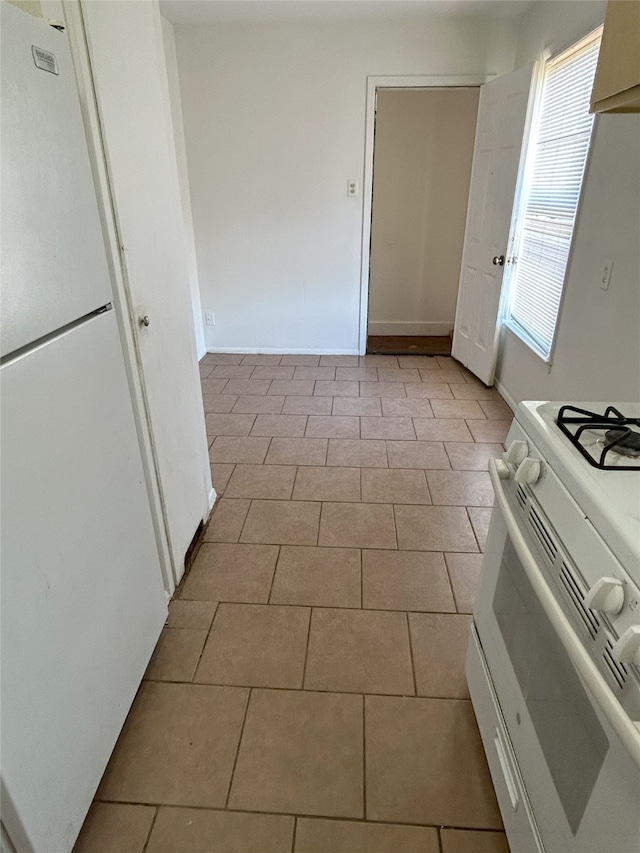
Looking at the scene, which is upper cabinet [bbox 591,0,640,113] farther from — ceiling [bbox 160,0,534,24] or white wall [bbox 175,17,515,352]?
white wall [bbox 175,17,515,352]

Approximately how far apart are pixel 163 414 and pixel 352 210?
3.10m

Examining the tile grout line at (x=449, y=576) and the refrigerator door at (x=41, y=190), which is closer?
the refrigerator door at (x=41, y=190)

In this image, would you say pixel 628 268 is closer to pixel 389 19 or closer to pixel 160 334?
pixel 160 334

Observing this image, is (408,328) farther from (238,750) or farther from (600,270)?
(238,750)

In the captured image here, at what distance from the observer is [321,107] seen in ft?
12.6

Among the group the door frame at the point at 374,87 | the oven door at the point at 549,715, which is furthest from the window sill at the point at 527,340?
the oven door at the point at 549,715

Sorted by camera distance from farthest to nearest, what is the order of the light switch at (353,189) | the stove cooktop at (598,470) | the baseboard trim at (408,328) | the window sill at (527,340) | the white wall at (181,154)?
the baseboard trim at (408,328), the light switch at (353,189), the white wall at (181,154), the window sill at (527,340), the stove cooktop at (598,470)

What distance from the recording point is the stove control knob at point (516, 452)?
41.9 inches

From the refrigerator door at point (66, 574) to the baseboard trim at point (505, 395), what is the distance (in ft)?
9.03

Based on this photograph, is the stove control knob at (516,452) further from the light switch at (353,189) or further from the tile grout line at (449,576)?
the light switch at (353,189)

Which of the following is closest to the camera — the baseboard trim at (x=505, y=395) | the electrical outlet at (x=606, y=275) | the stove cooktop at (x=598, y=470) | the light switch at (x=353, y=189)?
the stove cooktop at (x=598, y=470)

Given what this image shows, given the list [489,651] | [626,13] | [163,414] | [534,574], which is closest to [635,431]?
[534,574]

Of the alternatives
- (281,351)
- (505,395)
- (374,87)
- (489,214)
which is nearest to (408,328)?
(281,351)

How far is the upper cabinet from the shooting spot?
1.09m
